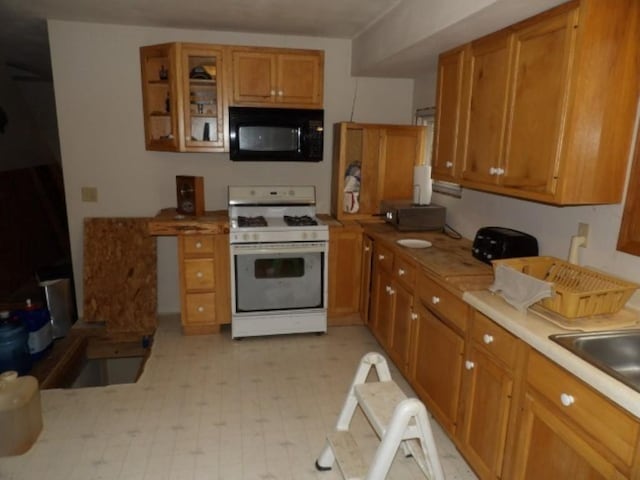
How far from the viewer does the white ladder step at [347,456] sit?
→ 1802 millimetres

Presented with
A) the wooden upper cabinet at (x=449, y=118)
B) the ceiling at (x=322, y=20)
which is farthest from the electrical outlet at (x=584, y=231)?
the ceiling at (x=322, y=20)

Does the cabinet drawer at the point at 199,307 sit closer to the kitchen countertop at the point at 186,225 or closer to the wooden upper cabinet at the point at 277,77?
the kitchen countertop at the point at 186,225

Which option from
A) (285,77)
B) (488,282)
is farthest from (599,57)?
(285,77)

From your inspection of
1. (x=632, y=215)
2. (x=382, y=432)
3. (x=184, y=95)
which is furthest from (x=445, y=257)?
(x=184, y=95)

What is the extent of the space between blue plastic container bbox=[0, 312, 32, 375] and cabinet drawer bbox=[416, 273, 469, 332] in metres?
2.57

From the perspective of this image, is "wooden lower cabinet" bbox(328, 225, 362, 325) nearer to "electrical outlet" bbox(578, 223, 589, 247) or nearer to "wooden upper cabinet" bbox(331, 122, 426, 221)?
"wooden upper cabinet" bbox(331, 122, 426, 221)

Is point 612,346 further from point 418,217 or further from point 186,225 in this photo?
point 186,225

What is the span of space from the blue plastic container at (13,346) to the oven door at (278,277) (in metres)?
1.39

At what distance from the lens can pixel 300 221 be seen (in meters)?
3.58

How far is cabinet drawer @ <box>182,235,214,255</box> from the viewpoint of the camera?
335cm

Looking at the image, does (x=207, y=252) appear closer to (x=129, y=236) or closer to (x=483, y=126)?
(x=129, y=236)

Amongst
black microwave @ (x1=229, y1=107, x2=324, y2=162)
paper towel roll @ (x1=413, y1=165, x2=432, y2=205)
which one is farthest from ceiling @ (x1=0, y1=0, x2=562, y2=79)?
paper towel roll @ (x1=413, y1=165, x2=432, y2=205)

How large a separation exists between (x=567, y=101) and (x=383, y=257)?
5.41 ft

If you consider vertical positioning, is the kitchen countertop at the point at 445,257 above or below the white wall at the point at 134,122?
below
